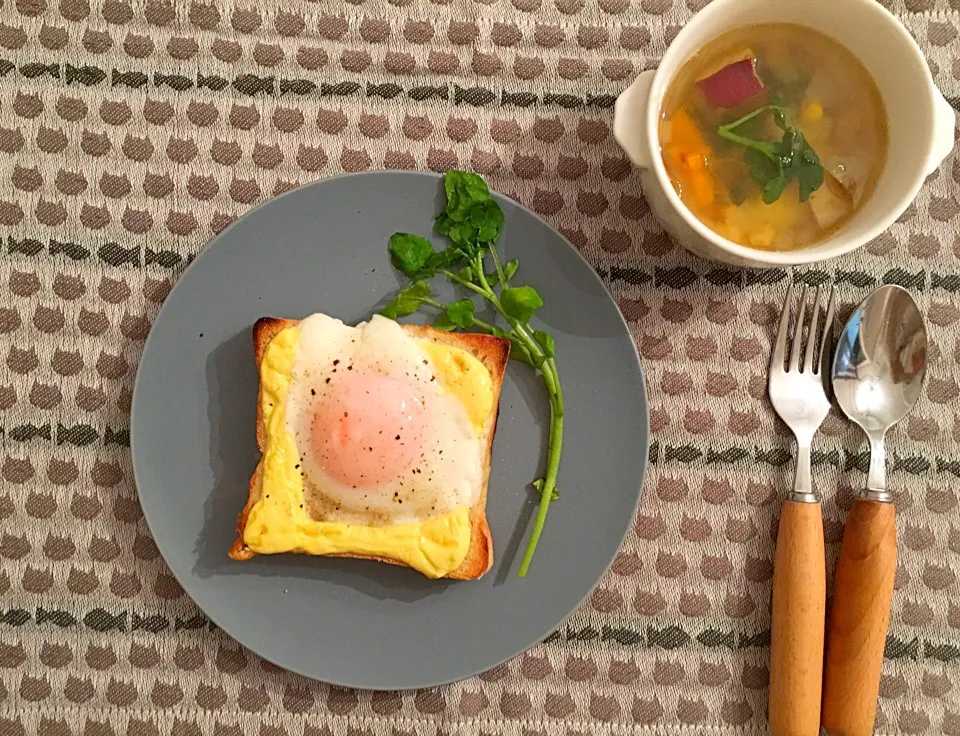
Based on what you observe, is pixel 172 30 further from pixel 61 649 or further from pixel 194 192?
pixel 61 649

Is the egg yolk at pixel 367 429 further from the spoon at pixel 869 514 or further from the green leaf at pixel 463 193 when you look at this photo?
the spoon at pixel 869 514

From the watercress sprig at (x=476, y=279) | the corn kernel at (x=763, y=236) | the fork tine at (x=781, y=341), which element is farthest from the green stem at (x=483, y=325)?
the fork tine at (x=781, y=341)

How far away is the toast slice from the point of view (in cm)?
174

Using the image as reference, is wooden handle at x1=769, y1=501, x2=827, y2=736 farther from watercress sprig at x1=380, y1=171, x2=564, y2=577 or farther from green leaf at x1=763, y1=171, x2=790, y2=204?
green leaf at x1=763, y1=171, x2=790, y2=204

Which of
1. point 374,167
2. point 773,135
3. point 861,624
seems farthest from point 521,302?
point 861,624

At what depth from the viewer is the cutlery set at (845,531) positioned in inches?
71.1

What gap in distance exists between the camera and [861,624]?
181 cm

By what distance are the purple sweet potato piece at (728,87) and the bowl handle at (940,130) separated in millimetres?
330

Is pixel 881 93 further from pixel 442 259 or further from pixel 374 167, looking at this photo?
pixel 374 167

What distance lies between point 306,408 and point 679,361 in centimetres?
88

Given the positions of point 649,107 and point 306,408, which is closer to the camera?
point 649,107

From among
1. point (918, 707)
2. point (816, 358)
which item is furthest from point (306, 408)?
point (918, 707)

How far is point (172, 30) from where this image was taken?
193 centimetres

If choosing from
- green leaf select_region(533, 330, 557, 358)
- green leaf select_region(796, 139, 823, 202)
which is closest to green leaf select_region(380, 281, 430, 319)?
green leaf select_region(533, 330, 557, 358)
